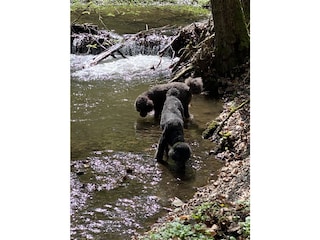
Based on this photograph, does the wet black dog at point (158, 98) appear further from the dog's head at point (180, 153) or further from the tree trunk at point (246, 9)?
the tree trunk at point (246, 9)

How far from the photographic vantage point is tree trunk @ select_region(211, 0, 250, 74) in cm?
288

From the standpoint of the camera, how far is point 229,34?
330 centimetres

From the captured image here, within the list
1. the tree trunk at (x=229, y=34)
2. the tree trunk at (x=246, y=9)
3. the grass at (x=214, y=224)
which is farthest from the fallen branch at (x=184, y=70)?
the grass at (x=214, y=224)

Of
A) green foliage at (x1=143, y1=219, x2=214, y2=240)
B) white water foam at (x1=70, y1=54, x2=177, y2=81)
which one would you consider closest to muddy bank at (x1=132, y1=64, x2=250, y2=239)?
green foliage at (x1=143, y1=219, x2=214, y2=240)

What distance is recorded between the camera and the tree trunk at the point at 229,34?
288 cm

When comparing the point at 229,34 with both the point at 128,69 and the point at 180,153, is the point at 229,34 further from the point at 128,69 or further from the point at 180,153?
the point at 128,69

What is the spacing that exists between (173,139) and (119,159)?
1.22ft

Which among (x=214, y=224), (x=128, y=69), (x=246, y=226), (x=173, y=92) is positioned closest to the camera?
(x=246, y=226)

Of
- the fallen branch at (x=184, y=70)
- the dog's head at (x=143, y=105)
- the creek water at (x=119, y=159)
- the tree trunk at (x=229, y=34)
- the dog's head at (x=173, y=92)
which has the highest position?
the tree trunk at (x=229, y=34)

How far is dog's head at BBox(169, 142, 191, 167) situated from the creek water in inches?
2.2

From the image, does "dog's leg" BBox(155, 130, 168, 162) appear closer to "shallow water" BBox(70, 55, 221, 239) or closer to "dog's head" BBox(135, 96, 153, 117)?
"shallow water" BBox(70, 55, 221, 239)

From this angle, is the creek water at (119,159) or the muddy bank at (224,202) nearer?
the muddy bank at (224,202)

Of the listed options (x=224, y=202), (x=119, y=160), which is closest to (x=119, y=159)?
(x=119, y=160)
